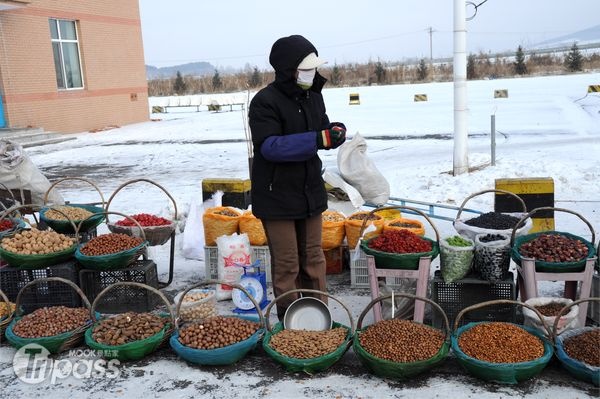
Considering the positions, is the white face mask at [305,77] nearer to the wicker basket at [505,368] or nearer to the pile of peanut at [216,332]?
the pile of peanut at [216,332]

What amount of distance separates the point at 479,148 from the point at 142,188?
6544mm

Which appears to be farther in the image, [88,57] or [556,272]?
[88,57]

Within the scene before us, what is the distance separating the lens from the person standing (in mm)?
3590

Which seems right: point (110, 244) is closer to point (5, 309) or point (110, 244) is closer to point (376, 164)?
point (5, 309)

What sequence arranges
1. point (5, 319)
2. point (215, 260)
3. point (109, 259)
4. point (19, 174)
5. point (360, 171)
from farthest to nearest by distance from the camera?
point (19, 174) → point (215, 260) → point (360, 171) → point (109, 259) → point (5, 319)

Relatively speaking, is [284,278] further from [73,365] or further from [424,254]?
[73,365]

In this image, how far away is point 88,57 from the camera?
63.7ft

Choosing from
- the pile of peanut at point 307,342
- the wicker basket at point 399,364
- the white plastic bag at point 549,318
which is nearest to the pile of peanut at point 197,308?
the pile of peanut at point 307,342

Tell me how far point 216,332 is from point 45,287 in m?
1.68

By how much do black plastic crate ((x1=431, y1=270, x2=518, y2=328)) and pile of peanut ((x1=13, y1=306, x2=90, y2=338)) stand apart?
7.89 ft

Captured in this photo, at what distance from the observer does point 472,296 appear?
13.0 ft

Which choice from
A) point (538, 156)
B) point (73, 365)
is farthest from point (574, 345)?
point (538, 156)

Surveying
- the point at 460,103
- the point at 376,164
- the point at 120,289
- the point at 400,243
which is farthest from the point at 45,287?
the point at 376,164

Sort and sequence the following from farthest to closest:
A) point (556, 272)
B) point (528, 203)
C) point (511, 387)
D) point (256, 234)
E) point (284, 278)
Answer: point (528, 203) → point (256, 234) → point (284, 278) → point (556, 272) → point (511, 387)
